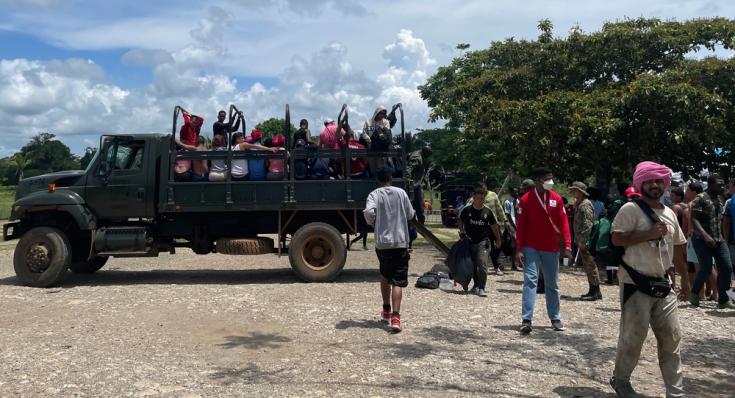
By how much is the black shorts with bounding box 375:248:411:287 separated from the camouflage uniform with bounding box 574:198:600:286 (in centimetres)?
309

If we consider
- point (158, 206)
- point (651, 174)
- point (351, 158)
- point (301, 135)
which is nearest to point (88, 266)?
point (158, 206)

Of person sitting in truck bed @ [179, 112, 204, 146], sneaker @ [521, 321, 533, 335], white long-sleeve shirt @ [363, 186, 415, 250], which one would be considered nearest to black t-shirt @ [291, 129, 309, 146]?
person sitting in truck bed @ [179, 112, 204, 146]

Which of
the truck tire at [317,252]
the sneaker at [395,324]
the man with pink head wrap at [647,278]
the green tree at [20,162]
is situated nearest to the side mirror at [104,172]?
the truck tire at [317,252]

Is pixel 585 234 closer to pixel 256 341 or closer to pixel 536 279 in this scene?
pixel 536 279

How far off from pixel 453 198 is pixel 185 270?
59.7 ft

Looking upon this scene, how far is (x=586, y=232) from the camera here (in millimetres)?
8633

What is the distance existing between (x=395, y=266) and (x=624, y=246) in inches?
106

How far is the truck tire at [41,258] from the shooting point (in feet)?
32.1

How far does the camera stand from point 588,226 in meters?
8.62

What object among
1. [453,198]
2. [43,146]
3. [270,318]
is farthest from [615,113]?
[43,146]

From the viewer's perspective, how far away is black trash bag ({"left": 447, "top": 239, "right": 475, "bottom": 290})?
9.04 metres

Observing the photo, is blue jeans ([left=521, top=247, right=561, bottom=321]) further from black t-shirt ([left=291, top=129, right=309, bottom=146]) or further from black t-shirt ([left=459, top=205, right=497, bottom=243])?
black t-shirt ([left=291, top=129, right=309, bottom=146])

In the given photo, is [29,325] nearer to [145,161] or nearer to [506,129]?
[145,161]

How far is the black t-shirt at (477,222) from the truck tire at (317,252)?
2202mm
